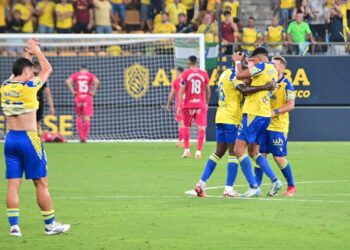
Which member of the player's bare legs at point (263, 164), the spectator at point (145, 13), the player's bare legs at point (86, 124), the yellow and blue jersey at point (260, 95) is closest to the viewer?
the yellow and blue jersey at point (260, 95)

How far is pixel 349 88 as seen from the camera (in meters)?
32.7

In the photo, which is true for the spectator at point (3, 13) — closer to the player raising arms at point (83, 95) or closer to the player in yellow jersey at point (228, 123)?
the player raising arms at point (83, 95)

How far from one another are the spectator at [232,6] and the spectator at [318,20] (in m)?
2.34

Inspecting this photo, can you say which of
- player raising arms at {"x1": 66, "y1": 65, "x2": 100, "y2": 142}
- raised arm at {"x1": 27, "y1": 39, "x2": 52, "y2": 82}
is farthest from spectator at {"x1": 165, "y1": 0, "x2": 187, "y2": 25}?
raised arm at {"x1": 27, "y1": 39, "x2": 52, "y2": 82}

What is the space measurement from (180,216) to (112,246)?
275 cm

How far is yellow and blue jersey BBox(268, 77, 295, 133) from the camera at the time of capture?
17359mm

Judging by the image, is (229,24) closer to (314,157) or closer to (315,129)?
(315,129)

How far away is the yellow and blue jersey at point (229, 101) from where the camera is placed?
1720 centimetres

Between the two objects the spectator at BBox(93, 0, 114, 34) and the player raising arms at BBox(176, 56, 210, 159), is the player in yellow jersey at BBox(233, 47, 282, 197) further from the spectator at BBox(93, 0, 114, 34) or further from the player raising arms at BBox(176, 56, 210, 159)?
the spectator at BBox(93, 0, 114, 34)

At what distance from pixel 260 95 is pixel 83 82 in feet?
50.3

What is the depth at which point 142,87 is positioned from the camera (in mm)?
32750

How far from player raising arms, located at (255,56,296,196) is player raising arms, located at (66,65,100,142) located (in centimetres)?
1427

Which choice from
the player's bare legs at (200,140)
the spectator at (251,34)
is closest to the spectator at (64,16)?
the spectator at (251,34)

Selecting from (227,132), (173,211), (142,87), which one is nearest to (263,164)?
(227,132)
